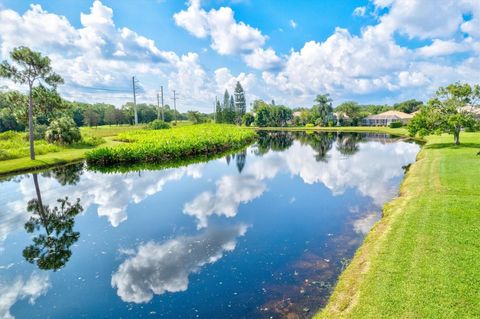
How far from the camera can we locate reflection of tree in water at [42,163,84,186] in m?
19.8

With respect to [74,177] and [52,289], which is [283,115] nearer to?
[74,177]

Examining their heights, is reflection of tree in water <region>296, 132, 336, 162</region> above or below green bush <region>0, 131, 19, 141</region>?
below

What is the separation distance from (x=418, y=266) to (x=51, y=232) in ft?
40.4

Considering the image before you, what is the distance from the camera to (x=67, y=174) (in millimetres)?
22016

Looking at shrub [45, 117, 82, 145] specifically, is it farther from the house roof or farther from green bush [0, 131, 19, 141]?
the house roof

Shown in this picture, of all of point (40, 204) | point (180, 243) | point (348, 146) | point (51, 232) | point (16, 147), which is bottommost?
point (180, 243)

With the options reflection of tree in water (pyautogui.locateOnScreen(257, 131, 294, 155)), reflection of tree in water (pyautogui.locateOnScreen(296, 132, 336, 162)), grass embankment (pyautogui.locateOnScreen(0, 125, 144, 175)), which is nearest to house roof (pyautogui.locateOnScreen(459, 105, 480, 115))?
reflection of tree in water (pyautogui.locateOnScreen(296, 132, 336, 162))

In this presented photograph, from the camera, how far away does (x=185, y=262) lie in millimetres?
8914

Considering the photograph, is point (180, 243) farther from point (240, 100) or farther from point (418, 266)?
point (240, 100)

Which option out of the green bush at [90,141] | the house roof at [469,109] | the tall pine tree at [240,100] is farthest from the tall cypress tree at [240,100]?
the house roof at [469,109]

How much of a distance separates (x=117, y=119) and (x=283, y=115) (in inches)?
2126

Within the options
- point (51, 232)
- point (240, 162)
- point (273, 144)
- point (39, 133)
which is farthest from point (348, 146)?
point (39, 133)

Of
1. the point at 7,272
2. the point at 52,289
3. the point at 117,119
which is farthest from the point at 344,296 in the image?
the point at 117,119

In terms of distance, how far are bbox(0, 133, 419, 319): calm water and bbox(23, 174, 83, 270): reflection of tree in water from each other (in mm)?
47
